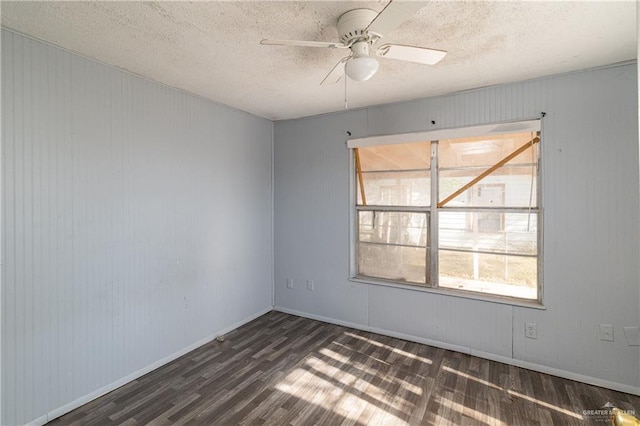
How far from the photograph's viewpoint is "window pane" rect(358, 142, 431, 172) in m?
3.19

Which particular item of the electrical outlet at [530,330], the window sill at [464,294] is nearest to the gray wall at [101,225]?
the window sill at [464,294]

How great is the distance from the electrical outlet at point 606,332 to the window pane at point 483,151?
142 cm

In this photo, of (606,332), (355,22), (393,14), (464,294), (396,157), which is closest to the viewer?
(393,14)

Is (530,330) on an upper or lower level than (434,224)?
lower

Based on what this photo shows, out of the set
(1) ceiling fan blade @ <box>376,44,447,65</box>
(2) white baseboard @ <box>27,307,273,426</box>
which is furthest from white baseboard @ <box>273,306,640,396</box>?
(1) ceiling fan blade @ <box>376,44,447,65</box>

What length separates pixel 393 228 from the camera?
3.41 meters

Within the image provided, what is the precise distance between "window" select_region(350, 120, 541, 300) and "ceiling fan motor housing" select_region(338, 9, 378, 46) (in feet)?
5.51

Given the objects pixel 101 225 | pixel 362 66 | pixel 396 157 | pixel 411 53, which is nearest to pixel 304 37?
pixel 362 66

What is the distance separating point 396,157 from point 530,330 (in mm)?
2033

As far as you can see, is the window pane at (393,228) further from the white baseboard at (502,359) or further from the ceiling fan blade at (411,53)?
the ceiling fan blade at (411,53)

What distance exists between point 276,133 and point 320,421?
3.22 meters

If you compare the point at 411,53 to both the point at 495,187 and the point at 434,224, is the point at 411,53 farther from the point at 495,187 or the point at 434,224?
the point at 434,224

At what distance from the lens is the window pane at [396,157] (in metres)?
3.19

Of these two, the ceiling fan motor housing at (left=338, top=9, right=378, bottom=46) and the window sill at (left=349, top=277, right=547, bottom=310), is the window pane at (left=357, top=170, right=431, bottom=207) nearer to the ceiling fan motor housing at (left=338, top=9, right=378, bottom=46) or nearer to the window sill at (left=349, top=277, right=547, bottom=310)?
the window sill at (left=349, top=277, right=547, bottom=310)
